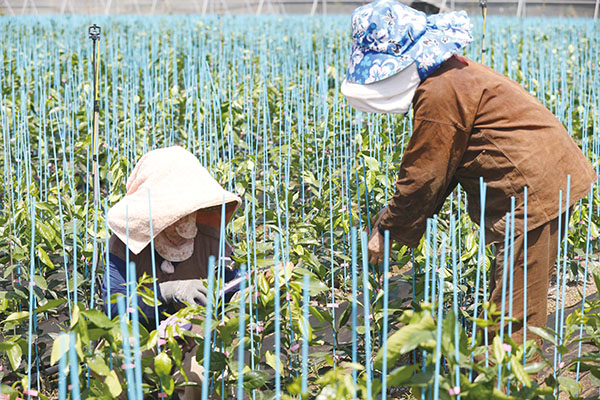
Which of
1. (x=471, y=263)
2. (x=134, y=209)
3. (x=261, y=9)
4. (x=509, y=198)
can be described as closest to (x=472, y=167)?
(x=509, y=198)

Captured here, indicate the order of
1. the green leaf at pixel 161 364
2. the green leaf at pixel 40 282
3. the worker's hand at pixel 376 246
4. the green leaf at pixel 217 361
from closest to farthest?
1. the green leaf at pixel 161 364
2. the green leaf at pixel 217 361
3. the worker's hand at pixel 376 246
4. the green leaf at pixel 40 282

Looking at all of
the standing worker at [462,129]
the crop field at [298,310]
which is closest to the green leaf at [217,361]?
the crop field at [298,310]

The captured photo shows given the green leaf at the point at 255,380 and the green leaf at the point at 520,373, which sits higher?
the green leaf at the point at 520,373

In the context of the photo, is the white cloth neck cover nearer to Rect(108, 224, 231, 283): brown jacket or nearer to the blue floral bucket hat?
the blue floral bucket hat

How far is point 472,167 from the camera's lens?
1.89 meters

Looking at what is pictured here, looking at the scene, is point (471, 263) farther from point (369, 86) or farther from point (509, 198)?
point (369, 86)

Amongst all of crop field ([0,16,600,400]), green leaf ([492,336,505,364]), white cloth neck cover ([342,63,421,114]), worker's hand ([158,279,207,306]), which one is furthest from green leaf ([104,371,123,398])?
white cloth neck cover ([342,63,421,114])

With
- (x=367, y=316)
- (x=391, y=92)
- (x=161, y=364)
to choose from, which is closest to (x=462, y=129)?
(x=391, y=92)

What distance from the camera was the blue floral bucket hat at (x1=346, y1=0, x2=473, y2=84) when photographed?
183 cm

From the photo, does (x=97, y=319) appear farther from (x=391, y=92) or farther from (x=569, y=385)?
(x=569, y=385)

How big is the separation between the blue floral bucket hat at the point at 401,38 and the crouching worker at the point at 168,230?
53 centimetres

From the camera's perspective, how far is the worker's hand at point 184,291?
1922 millimetres

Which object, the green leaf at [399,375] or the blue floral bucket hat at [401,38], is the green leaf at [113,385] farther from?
the blue floral bucket hat at [401,38]

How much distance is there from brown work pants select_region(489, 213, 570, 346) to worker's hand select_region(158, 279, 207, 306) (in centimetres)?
77
